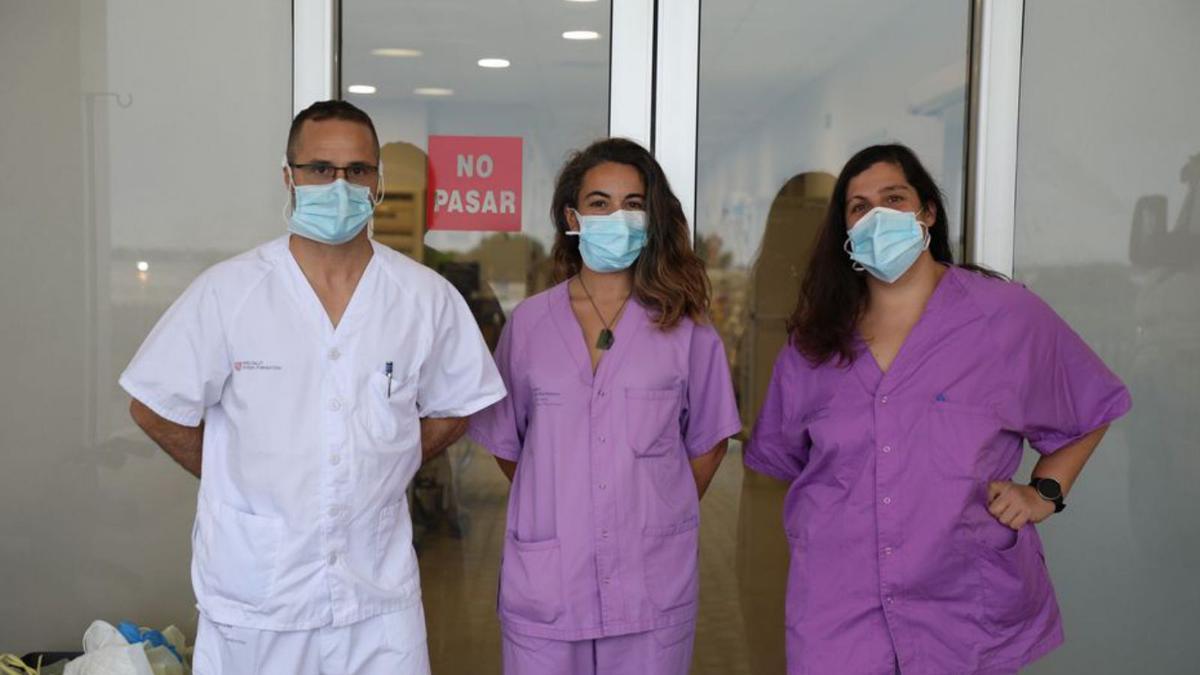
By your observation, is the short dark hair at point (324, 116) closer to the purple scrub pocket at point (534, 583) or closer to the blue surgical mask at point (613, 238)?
the blue surgical mask at point (613, 238)

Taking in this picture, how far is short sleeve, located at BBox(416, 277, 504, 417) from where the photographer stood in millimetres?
2633

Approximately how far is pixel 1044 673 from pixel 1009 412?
149 centimetres

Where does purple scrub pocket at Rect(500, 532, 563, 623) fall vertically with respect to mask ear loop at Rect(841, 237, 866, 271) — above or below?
below

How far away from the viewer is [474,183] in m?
3.43

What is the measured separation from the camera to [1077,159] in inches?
139

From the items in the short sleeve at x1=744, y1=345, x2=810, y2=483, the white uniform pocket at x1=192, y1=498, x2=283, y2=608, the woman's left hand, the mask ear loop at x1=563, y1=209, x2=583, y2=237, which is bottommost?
the white uniform pocket at x1=192, y1=498, x2=283, y2=608

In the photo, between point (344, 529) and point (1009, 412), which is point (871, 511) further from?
point (344, 529)

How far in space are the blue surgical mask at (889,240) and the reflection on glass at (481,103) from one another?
108cm

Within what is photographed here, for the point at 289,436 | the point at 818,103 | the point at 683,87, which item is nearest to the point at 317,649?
the point at 289,436

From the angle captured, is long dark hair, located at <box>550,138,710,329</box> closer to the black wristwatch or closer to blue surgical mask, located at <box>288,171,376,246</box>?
blue surgical mask, located at <box>288,171,376,246</box>

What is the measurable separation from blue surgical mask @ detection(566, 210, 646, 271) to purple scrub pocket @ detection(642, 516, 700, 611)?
607 millimetres

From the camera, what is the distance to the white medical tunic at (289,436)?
237 centimetres

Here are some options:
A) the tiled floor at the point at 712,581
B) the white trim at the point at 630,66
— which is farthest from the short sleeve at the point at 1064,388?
the white trim at the point at 630,66

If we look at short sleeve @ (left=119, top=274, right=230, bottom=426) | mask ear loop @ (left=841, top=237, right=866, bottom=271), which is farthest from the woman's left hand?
short sleeve @ (left=119, top=274, right=230, bottom=426)
